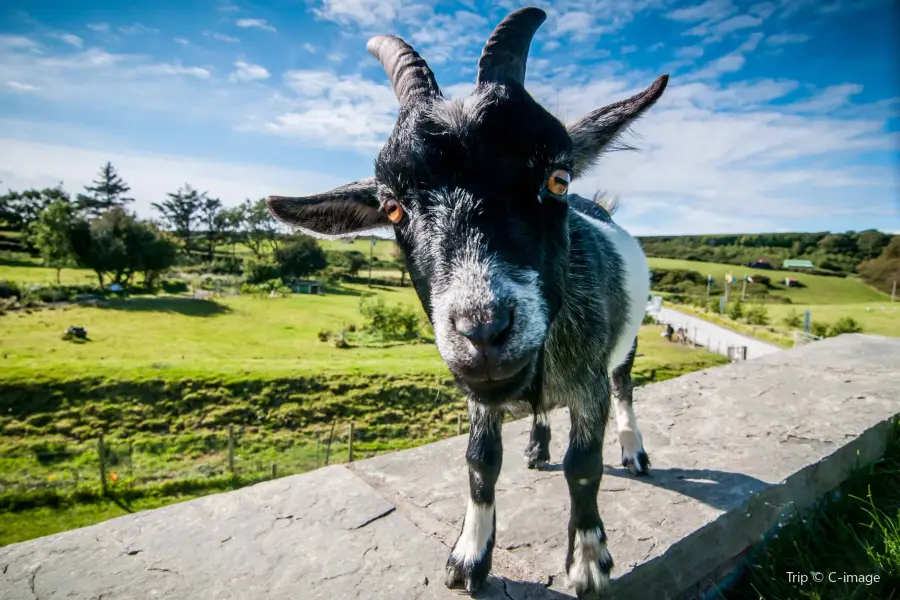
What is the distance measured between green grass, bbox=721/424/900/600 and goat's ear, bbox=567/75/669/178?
2.91 metres

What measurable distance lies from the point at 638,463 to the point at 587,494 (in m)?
1.40

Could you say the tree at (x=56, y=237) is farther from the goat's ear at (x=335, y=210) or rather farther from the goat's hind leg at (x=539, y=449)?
the goat's hind leg at (x=539, y=449)

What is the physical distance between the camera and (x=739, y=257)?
8750 centimetres

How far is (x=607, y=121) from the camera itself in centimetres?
253

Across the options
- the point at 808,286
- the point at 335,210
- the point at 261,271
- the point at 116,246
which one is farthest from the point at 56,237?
Answer: the point at 808,286

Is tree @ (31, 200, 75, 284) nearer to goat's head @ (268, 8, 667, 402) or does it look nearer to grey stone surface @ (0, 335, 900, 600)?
grey stone surface @ (0, 335, 900, 600)

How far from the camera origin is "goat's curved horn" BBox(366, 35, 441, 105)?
234cm

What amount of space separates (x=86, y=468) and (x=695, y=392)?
2778cm

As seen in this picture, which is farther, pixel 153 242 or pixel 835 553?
pixel 153 242

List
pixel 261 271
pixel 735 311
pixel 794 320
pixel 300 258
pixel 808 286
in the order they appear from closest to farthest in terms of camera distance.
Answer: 1. pixel 794 320
2. pixel 735 311
3. pixel 808 286
4. pixel 261 271
5. pixel 300 258

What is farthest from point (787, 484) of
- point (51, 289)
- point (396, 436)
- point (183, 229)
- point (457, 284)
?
point (183, 229)

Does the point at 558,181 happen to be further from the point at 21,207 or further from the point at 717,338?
the point at 21,207

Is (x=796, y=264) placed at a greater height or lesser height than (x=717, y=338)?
greater

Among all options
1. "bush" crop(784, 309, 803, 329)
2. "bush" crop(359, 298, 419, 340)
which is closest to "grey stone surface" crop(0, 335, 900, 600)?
"bush" crop(359, 298, 419, 340)
